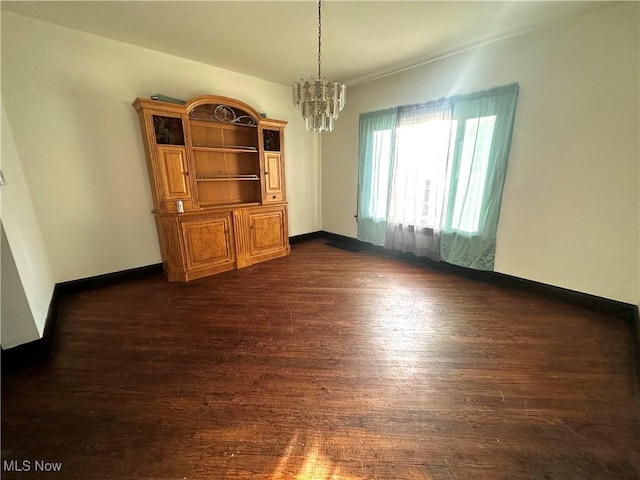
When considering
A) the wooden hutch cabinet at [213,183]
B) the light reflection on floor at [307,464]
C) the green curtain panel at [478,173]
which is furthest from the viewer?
the wooden hutch cabinet at [213,183]

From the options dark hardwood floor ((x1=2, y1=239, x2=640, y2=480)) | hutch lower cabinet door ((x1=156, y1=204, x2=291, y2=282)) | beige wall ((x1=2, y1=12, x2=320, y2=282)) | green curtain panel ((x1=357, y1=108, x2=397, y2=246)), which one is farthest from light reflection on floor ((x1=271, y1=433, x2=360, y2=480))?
green curtain panel ((x1=357, y1=108, x2=397, y2=246))

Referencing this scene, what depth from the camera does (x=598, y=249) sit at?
2361 mm

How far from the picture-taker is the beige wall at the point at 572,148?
2.14 metres

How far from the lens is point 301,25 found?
2406 mm

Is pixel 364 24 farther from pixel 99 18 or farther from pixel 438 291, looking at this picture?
pixel 438 291

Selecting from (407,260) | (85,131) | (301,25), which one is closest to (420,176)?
(407,260)

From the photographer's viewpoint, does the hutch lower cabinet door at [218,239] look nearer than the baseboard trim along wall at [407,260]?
No

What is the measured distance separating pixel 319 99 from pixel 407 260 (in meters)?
2.67

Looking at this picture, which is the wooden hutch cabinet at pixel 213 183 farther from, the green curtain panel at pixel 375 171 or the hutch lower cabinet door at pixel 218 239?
the green curtain panel at pixel 375 171

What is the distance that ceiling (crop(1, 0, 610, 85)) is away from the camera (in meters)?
2.14

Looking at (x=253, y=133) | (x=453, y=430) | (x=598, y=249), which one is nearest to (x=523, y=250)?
(x=598, y=249)

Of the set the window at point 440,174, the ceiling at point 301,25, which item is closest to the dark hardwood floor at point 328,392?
the window at point 440,174

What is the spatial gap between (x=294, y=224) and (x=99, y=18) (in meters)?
3.41

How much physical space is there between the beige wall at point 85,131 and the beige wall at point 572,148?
3656mm
